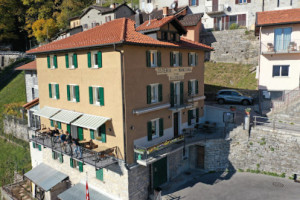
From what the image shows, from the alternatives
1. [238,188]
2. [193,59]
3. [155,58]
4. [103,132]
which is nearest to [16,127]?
[103,132]

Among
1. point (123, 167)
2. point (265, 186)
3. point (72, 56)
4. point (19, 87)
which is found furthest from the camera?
point (19, 87)

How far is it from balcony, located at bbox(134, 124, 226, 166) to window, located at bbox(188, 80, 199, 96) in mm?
3347

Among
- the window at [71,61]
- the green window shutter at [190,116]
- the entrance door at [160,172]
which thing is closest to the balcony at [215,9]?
the green window shutter at [190,116]

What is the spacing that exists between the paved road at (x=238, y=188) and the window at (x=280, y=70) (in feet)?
36.5

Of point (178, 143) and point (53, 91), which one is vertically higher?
point (53, 91)

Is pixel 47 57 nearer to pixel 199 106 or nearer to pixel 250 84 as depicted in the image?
pixel 199 106

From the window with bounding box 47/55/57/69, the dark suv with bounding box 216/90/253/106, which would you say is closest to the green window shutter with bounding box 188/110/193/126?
the dark suv with bounding box 216/90/253/106

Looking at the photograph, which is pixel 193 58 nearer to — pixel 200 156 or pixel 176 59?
pixel 176 59

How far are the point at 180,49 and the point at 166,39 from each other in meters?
1.82

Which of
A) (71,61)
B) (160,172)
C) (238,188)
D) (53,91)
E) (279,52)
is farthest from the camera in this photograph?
(279,52)

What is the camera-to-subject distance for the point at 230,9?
1650 inches

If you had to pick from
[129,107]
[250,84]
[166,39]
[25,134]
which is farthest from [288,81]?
[25,134]

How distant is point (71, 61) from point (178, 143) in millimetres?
10859

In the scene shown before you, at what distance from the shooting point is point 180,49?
66.7ft
